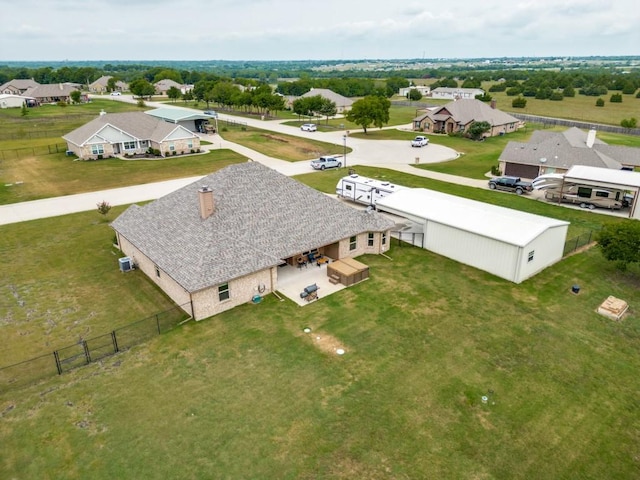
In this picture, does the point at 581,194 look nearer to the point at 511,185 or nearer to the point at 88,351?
the point at 511,185

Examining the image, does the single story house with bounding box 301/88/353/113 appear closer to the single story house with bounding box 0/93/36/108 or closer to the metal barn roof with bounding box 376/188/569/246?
the single story house with bounding box 0/93/36/108

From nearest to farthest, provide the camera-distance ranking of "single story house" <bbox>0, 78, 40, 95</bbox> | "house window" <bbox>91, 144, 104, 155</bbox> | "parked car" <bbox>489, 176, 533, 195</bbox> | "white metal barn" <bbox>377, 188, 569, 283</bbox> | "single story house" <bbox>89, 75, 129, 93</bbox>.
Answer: "white metal barn" <bbox>377, 188, 569, 283</bbox> < "parked car" <bbox>489, 176, 533, 195</bbox> < "house window" <bbox>91, 144, 104, 155</bbox> < "single story house" <bbox>0, 78, 40, 95</bbox> < "single story house" <bbox>89, 75, 129, 93</bbox>

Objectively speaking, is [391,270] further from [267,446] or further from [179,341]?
[267,446]

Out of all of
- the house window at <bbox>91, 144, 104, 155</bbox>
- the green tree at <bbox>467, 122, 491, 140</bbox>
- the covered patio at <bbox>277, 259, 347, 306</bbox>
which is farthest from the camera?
the green tree at <bbox>467, 122, 491, 140</bbox>

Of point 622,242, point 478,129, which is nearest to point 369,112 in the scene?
point 478,129

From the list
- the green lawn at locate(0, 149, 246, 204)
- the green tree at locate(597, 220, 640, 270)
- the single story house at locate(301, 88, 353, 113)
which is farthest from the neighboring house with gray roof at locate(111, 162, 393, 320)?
the single story house at locate(301, 88, 353, 113)

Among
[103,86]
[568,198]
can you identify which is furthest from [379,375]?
[103,86]
